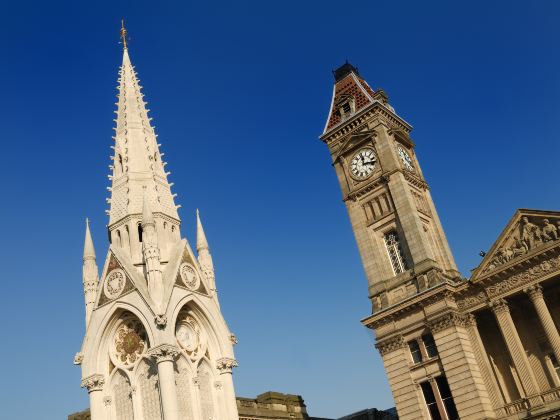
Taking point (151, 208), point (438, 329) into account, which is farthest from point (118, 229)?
point (438, 329)

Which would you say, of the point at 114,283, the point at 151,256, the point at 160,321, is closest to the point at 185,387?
the point at 160,321

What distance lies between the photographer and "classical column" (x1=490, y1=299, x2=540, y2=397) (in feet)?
133

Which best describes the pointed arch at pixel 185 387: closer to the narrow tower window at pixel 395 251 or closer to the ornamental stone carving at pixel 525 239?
the narrow tower window at pixel 395 251

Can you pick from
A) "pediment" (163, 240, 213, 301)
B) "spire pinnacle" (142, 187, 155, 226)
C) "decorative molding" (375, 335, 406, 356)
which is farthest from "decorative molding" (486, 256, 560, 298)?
"spire pinnacle" (142, 187, 155, 226)

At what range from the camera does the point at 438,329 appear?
4316 centimetres

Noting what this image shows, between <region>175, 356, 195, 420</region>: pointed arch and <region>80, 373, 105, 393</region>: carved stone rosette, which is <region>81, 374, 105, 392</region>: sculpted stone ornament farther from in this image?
<region>175, 356, 195, 420</region>: pointed arch

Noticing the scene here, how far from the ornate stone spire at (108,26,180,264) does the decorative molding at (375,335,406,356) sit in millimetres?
18036

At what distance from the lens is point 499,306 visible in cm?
4269

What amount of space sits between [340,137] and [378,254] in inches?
443

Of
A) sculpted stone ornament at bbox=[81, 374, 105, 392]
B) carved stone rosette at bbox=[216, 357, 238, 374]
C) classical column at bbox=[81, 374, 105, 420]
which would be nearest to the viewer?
classical column at bbox=[81, 374, 105, 420]

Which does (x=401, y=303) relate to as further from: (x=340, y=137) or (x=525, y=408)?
(x=340, y=137)

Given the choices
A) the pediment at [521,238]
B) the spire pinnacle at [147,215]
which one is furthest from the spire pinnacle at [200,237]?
the pediment at [521,238]

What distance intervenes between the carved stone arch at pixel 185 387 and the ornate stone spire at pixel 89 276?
588 cm

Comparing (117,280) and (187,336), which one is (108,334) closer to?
(117,280)
